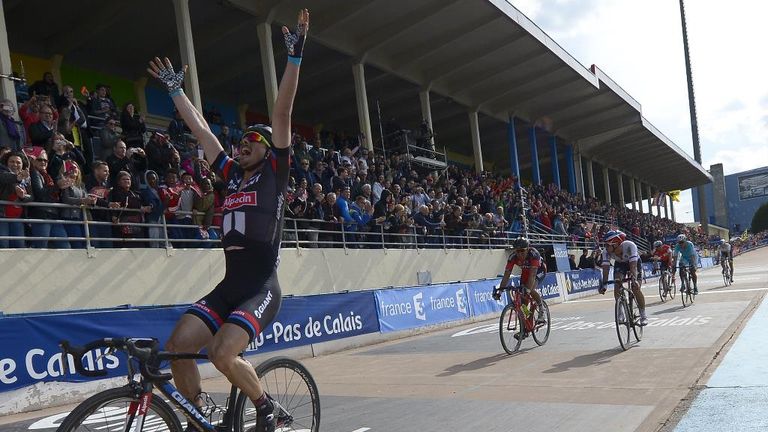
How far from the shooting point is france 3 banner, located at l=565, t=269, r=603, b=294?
23859mm

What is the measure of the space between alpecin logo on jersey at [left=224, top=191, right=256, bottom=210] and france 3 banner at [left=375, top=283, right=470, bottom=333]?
9957 millimetres

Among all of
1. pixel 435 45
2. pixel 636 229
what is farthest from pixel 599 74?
pixel 636 229

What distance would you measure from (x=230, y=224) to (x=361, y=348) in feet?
30.1

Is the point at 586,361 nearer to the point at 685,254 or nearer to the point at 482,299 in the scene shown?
the point at 482,299

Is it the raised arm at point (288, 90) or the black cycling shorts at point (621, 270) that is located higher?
the raised arm at point (288, 90)

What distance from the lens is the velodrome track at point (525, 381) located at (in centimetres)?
557

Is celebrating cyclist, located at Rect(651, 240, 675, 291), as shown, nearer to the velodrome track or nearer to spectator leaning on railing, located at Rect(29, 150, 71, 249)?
the velodrome track

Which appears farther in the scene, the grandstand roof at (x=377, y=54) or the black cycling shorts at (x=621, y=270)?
the grandstand roof at (x=377, y=54)

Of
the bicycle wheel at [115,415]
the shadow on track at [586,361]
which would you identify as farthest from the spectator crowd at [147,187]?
the bicycle wheel at [115,415]

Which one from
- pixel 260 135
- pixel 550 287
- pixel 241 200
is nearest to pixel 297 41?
pixel 260 135

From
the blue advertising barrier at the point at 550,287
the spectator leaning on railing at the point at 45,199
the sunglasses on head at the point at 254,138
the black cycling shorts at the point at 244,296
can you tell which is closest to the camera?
the black cycling shorts at the point at 244,296

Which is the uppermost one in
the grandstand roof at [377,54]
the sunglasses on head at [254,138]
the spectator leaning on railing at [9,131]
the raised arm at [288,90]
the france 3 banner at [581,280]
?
the grandstand roof at [377,54]

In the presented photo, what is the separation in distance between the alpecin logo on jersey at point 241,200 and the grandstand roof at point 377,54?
16.2 m

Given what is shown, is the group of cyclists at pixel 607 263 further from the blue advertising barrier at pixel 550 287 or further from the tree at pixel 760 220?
the tree at pixel 760 220
